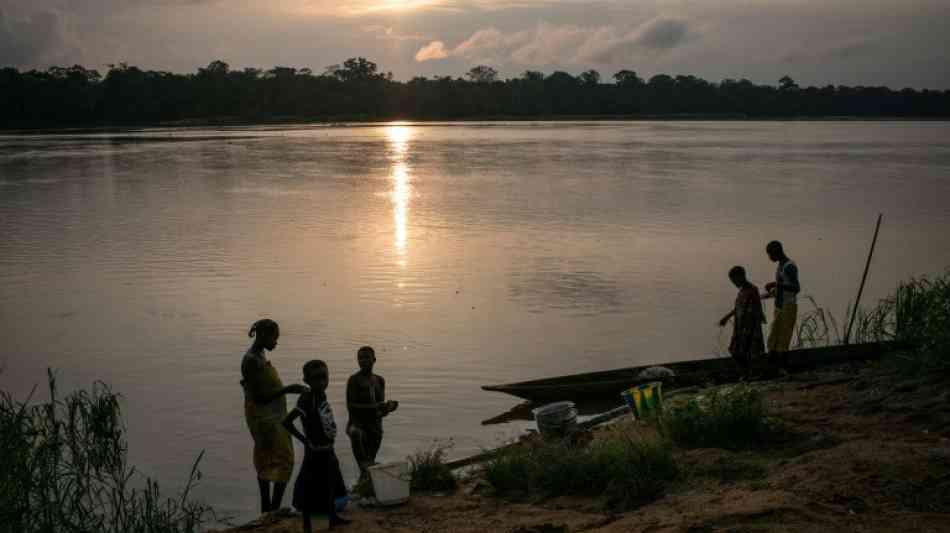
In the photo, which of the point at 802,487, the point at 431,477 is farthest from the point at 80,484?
the point at 802,487

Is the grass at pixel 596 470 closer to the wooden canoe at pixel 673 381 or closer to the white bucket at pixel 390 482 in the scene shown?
the white bucket at pixel 390 482

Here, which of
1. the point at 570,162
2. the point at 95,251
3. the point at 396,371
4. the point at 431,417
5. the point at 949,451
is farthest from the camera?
the point at 570,162

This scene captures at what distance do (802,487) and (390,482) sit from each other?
2630 mm

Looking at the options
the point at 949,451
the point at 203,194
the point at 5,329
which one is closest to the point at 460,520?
the point at 949,451

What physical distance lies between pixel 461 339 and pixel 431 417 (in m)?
3.19

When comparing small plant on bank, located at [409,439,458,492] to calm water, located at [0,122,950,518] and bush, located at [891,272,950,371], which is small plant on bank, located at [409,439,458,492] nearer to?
calm water, located at [0,122,950,518]

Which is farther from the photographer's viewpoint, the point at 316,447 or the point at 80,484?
the point at 80,484

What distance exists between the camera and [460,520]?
6.47 m

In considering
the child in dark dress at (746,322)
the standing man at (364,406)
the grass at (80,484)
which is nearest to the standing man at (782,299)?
the child in dark dress at (746,322)

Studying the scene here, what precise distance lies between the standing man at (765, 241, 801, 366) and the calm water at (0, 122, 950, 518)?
2.64 m

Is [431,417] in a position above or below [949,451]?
below

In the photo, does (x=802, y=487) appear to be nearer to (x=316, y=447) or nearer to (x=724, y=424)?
(x=724, y=424)

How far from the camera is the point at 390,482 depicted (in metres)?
6.79

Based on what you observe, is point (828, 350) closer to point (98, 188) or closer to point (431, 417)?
point (431, 417)
